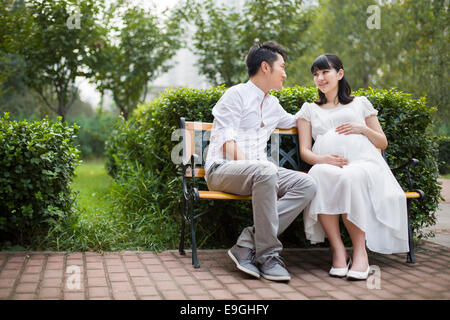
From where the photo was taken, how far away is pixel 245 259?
3.45 metres

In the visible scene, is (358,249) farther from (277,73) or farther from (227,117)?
(277,73)

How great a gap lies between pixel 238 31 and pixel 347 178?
8818 millimetres

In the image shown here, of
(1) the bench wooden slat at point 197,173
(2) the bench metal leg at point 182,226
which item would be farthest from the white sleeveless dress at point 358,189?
(2) the bench metal leg at point 182,226

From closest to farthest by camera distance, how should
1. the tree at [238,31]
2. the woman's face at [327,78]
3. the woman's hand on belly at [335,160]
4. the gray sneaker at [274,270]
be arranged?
the gray sneaker at [274,270]
the woman's hand on belly at [335,160]
the woman's face at [327,78]
the tree at [238,31]

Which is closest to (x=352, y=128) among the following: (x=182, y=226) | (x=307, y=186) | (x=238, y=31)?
(x=307, y=186)

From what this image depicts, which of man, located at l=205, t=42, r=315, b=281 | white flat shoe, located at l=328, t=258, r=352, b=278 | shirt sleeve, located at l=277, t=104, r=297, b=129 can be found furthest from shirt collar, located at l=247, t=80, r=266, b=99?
white flat shoe, located at l=328, t=258, r=352, b=278

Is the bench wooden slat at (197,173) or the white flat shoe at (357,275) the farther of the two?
the bench wooden slat at (197,173)

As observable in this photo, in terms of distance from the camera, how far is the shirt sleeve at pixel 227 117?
12.3 ft

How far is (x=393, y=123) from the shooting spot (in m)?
4.59

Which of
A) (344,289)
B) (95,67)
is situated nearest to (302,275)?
(344,289)

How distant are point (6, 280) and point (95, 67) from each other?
28.2 ft

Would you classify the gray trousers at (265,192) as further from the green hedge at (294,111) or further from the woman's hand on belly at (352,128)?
the green hedge at (294,111)

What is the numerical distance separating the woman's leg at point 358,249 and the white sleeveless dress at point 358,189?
0.25ft

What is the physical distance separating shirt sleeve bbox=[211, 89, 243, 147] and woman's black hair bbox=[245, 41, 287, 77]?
330 mm
